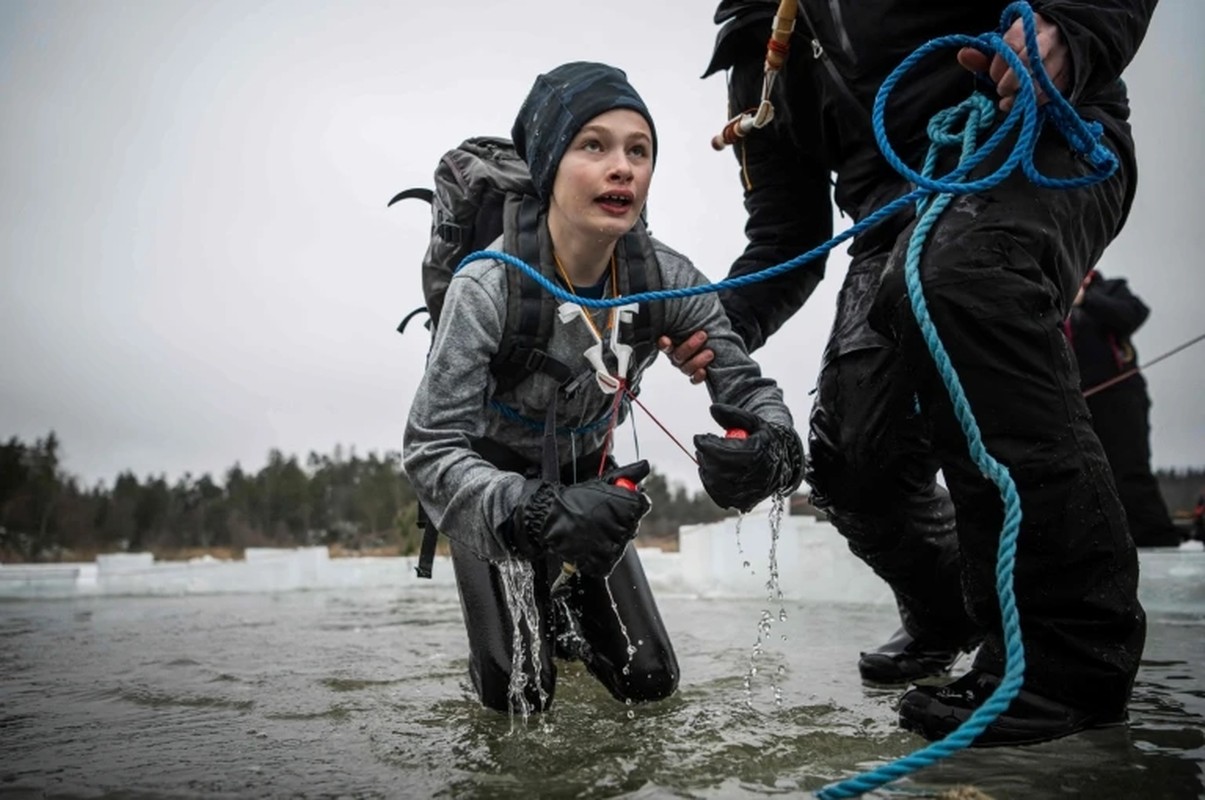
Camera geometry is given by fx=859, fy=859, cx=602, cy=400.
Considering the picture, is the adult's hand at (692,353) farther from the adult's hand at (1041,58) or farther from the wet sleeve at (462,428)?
the adult's hand at (1041,58)

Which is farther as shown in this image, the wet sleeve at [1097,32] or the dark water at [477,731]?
the wet sleeve at [1097,32]

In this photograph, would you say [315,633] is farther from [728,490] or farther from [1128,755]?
[1128,755]

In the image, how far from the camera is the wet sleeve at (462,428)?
7.49ft

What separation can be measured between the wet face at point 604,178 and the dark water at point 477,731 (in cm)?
151

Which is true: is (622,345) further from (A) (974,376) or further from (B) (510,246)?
(A) (974,376)

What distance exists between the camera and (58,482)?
52.5 meters

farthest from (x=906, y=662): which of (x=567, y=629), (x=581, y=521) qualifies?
(x=581, y=521)

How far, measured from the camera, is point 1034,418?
195cm

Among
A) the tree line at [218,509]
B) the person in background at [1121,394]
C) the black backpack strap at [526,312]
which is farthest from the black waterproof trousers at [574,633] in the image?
the tree line at [218,509]

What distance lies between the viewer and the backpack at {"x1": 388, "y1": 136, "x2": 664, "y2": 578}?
2.62 m

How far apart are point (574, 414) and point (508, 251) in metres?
0.59

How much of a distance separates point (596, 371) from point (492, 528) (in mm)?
637

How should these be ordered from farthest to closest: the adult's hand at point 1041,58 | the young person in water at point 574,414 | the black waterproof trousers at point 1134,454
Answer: the black waterproof trousers at point 1134,454 → the young person in water at point 574,414 → the adult's hand at point 1041,58

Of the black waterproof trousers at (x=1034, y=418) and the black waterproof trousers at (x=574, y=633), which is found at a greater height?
the black waterproof trousers at (x=1034, y=418)
